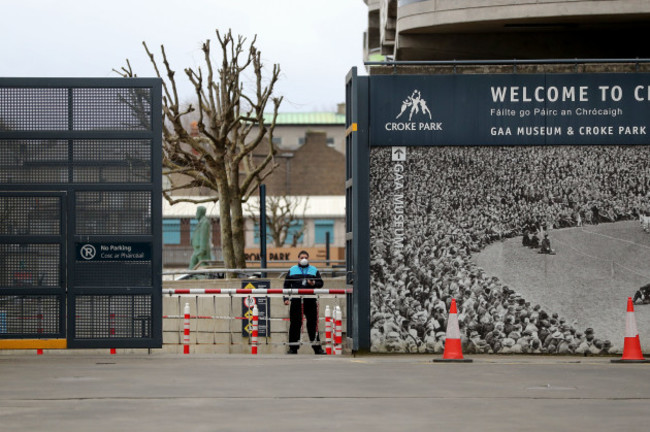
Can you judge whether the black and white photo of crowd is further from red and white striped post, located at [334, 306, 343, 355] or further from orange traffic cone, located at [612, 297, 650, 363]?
red and white striped post, located at [334, 306, 343, 355]

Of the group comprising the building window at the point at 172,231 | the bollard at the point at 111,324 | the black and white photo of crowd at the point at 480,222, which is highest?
the building window at the point at 172,231

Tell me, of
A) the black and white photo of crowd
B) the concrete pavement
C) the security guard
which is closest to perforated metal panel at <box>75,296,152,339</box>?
the concrete pavement

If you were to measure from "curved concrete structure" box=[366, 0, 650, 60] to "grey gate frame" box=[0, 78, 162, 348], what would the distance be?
7677 millimetres

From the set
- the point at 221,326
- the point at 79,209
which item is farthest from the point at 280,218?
the point at 79,209

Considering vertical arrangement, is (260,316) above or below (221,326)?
above

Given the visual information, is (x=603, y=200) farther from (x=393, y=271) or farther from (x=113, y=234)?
(x=113, y=234)

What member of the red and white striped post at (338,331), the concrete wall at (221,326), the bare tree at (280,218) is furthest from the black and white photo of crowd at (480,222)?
the bare tree at (280,218)

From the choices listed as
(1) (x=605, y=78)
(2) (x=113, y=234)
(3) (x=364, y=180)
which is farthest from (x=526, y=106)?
(2) (x=113, y=234)

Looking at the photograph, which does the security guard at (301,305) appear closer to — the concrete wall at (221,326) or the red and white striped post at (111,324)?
the concrete wall at (221,326)

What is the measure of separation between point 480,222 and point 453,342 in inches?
86.5

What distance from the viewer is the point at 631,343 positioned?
17.6 metres

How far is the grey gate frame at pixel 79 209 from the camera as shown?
60.8ft

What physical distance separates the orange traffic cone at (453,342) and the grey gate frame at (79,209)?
432cm

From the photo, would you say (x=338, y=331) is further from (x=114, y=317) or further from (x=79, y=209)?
(x=79, y=209)
